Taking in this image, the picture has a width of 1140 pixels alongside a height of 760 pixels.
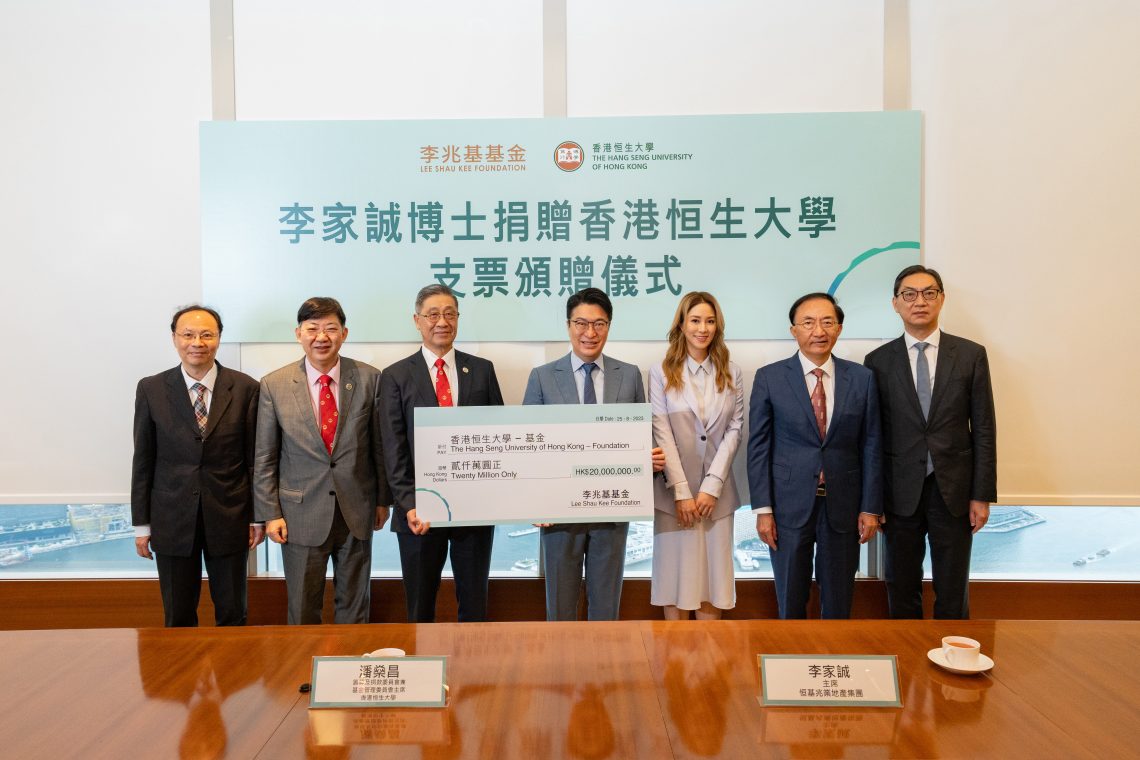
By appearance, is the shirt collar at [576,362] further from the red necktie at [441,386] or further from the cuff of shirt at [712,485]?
the cuff of shirt at [712,485]

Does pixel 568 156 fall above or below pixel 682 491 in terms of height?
above

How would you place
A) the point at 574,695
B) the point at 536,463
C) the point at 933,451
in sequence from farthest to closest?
the point at 933,451 → the point at 536,463 → the point at 574,695

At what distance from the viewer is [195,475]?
2887mm

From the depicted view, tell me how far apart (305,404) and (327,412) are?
0.31 ft

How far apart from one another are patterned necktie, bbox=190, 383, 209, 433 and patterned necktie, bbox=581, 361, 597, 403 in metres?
1.60

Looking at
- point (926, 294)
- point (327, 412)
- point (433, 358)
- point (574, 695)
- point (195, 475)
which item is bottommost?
point (574, 695)

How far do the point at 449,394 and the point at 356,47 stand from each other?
1.91 meters

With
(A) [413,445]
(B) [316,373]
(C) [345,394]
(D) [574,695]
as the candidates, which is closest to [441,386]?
(A) [413,445]

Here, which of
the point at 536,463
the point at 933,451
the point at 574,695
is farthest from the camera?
the point at 933,451

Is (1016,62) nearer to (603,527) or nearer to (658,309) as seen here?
(658,309)

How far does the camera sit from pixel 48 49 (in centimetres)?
353

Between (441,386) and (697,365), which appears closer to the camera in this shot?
(441,386)

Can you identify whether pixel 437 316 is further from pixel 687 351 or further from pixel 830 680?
pixel 830 680

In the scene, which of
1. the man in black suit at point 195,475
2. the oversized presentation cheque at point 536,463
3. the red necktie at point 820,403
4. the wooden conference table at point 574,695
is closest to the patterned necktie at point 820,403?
the red necktie at point 820,403
